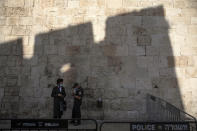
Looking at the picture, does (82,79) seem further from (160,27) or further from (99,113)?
(160,27)

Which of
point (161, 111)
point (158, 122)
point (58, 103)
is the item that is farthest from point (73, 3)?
point (158, 122)

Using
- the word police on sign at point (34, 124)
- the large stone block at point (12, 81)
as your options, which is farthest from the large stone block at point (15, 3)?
the word police on sign at point (34, 124)

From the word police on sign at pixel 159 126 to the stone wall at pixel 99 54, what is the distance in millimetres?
4221

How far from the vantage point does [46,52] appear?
10070 mm

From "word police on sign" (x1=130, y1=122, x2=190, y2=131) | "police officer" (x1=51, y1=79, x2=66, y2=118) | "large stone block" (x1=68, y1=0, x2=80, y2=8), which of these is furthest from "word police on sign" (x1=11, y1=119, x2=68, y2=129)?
"large stone block" (x1=68, y1=0, x2=80, y2=8)

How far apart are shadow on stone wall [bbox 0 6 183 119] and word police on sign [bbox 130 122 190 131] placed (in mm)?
4227

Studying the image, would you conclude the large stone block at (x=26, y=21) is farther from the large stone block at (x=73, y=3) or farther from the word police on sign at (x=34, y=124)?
the word police on sign at (x=34, y=124)

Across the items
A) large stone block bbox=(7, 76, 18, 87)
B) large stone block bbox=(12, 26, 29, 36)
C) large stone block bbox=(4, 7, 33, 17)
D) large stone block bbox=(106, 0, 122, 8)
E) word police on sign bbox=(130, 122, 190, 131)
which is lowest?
word police on sign bbox=(130, 122, 190, 131)

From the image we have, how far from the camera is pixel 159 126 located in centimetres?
530

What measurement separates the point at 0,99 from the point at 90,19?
532 centimetres

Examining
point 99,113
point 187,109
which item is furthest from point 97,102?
point 187,109

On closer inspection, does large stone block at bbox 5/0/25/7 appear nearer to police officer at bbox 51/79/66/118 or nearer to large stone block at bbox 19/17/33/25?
large stone block at bbox 19/17/33/25

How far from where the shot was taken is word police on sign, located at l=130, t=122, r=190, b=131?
17.2 feet

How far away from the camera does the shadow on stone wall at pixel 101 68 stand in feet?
31.5
